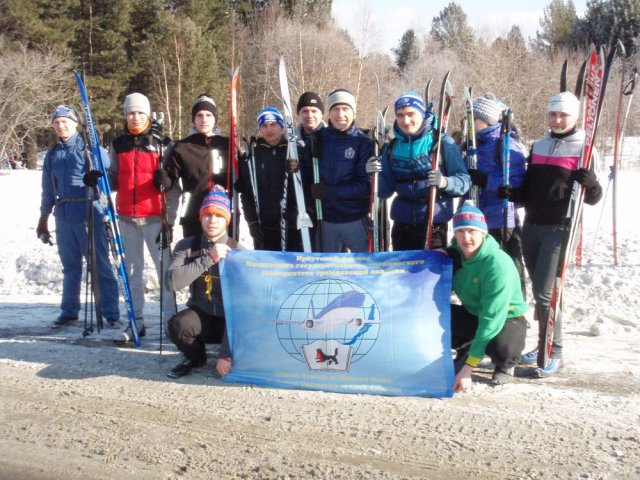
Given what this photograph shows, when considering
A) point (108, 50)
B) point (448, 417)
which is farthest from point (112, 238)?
point (108, 50)

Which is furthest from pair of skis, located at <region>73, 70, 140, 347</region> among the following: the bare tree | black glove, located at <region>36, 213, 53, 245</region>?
the bare tree

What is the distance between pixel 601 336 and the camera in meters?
5.74

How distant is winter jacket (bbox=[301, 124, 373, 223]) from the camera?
505 cm

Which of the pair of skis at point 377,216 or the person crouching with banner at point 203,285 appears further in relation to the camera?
the pair of skis at point 377,216

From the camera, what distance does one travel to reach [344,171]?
5.09 m

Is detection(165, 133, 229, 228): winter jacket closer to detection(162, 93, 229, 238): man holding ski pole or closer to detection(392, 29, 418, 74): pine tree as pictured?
detection(162, 93, 229, 238): man holding ski pole

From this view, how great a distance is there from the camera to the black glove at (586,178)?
4312mm

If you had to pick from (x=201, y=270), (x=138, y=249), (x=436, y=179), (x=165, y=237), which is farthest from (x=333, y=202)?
(x=138, y=249)

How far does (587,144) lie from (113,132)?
107 ft

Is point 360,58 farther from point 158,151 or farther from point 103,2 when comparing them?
point 158,151

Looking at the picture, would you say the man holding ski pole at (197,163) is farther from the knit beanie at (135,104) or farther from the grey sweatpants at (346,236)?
the grey sweatpants at (346,236)

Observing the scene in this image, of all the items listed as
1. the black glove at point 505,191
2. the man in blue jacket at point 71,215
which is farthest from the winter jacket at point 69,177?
the black glove at point 505,191

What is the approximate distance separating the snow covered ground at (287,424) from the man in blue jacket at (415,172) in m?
1.23

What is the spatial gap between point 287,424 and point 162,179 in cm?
254
